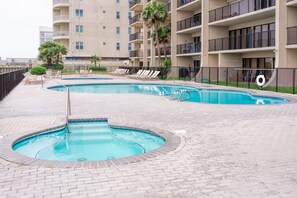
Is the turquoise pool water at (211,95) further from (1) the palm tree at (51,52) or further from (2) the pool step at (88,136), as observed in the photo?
(1) the palm tree at (51,52)

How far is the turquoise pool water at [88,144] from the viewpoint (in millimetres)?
8625

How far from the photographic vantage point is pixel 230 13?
31.8 m

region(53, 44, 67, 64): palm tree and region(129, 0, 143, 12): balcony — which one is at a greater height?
region(129, 0, 143, 12): balcony

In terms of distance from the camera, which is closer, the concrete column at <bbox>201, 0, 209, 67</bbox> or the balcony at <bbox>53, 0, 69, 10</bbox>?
the concrete column at <bbox>201, 0, 209, 67</bbox>

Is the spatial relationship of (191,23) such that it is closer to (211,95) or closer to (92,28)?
(211,95)

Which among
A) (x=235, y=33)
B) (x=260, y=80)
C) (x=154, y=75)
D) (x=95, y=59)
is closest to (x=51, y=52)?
(x=95, y=59)

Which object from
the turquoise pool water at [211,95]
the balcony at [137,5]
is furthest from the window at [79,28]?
the turquoise pool water at [211,95]

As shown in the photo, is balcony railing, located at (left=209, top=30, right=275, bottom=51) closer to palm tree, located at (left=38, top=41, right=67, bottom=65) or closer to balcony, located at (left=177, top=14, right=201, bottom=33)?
balcony, located at (left=177, top=14, right=201, bottom=33)

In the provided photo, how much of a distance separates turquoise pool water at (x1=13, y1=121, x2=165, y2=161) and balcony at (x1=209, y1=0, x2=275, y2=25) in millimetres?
20055

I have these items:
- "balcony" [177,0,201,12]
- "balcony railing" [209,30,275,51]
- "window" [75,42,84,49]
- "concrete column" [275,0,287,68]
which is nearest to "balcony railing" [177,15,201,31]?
"balcony" [177,0,201,12]

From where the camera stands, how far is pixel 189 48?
39938 mm

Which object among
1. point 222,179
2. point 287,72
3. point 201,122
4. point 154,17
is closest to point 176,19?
point 154,17

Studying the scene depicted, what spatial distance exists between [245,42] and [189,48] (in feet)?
34.3

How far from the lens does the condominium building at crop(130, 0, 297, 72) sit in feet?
79.5
